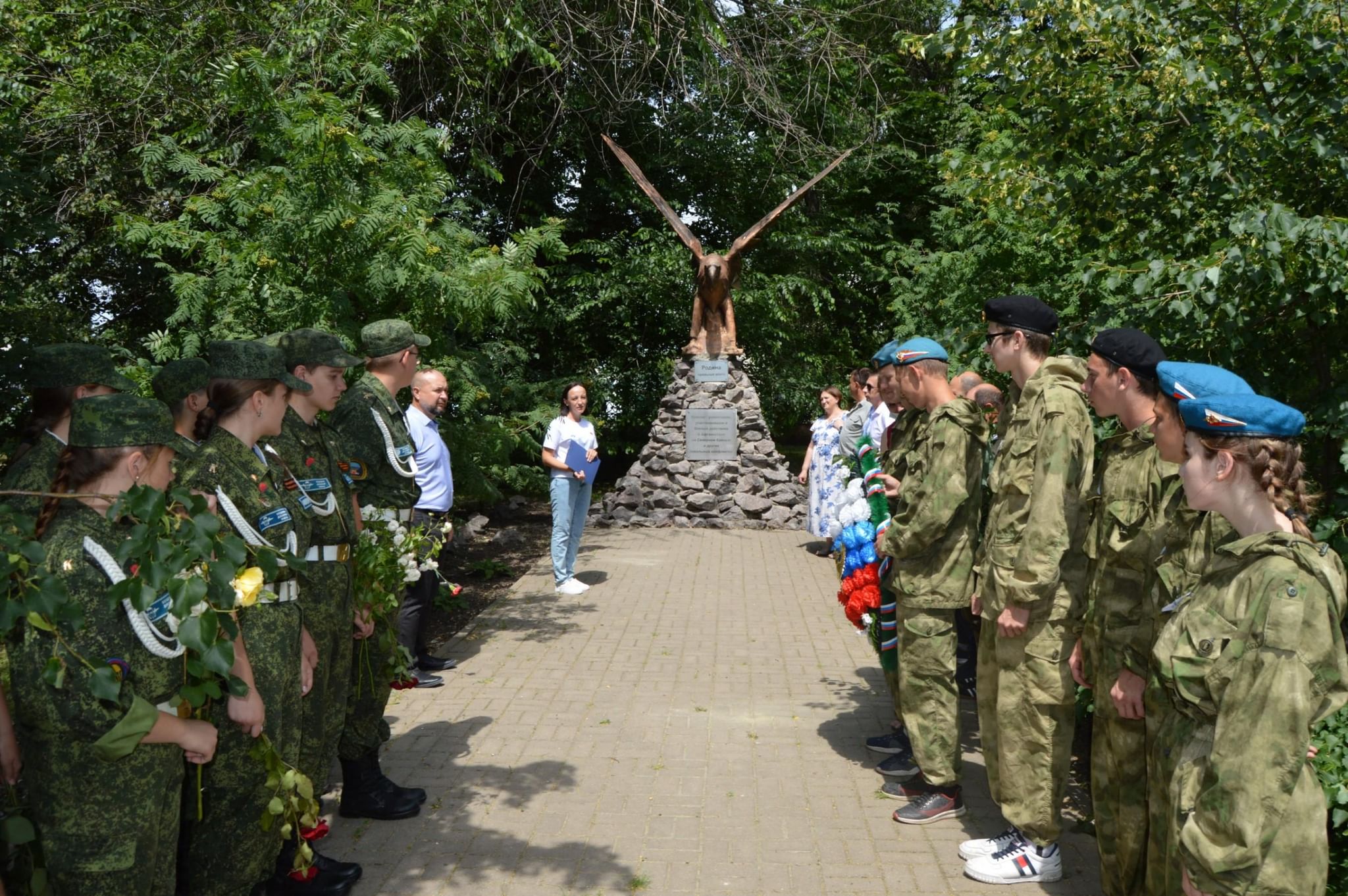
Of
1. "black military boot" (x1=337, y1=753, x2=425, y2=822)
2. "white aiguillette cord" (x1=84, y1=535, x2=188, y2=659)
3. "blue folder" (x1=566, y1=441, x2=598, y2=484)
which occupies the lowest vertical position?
"black military boot" (x1=337, y1=753, x2=425, y2=822)

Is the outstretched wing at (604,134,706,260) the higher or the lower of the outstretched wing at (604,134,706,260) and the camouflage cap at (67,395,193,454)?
the higher

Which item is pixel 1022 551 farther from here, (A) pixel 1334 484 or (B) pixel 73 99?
(B) pixel 73 99

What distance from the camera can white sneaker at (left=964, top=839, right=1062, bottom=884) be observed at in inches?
158

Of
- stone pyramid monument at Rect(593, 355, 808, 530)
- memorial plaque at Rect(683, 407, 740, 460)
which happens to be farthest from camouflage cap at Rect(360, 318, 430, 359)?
memorial plaque at Rect(683, 407, 740, 460)

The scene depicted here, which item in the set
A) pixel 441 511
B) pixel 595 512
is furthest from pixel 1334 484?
pixel 595 512

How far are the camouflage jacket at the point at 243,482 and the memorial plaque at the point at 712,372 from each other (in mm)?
12848

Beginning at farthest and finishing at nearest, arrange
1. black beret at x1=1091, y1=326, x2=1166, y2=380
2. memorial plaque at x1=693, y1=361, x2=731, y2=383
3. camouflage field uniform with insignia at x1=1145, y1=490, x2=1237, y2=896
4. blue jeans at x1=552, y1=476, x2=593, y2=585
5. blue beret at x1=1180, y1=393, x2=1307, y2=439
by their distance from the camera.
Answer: memorial plaque at x1=693, y1=361, x2=731, y2=383
blue jeans at x1=552, y1=476, x2=593, y2=585
black beret at x1=1091, y1=326, x2=1166, y2=380
camouflage field uniform with insignia at x1=1145, y1=490, x2=1237, y2=896
blue beret at x1=1180, y1=393, x2=1307, y2=439

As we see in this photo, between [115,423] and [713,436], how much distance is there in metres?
13.5

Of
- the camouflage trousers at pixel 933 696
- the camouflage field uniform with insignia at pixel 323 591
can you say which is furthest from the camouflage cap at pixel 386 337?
the camouflage trousers at pixel 933 696

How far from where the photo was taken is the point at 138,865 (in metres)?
2.68

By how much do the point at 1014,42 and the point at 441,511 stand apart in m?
4.77

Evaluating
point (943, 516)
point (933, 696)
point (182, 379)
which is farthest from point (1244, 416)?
point (182, 379)

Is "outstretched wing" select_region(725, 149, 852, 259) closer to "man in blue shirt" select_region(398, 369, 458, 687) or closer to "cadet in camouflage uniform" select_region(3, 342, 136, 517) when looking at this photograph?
"man in blue shirt" select_region(398, 369, 458, 687)

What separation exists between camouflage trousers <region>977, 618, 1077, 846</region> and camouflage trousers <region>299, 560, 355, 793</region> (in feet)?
8.74
